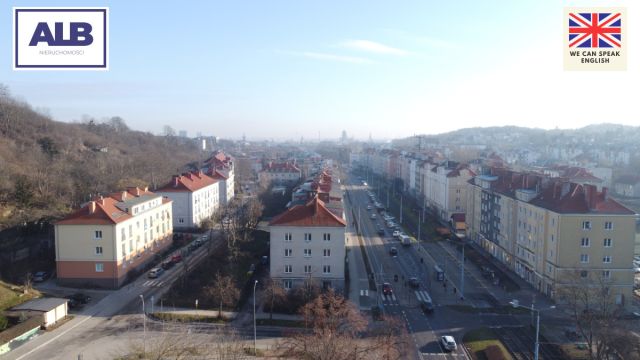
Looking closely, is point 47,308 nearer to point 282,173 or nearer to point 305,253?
point 305,253

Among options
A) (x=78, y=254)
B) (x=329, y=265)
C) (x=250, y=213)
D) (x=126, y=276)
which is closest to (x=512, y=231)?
(x=329, y=265)

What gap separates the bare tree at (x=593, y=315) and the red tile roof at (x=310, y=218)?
→ 11.3m

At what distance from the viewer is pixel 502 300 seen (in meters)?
26.1

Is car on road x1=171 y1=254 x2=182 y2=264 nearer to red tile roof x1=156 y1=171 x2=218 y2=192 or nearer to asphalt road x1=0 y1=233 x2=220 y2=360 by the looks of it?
asphalt road x1=0 y1=233 x2=220 y2=360

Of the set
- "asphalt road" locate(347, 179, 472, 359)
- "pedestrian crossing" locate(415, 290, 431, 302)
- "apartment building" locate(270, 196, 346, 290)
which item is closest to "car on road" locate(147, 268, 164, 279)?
"apartment building" locate(270, 196, 346, 290)

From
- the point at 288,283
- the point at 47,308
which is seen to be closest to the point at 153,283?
the point at 47,308

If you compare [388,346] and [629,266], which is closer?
[388,346]

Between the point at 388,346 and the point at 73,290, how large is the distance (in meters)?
18.3

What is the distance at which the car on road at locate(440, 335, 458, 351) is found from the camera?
19.7 m

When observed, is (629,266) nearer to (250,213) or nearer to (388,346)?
(388,346)

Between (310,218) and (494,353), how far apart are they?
11132 millimetres

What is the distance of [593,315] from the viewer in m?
18.7

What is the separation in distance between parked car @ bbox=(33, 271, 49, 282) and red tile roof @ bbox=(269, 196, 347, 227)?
43.7ft

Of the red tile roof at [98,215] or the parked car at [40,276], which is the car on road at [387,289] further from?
the parked car at [40,276]
